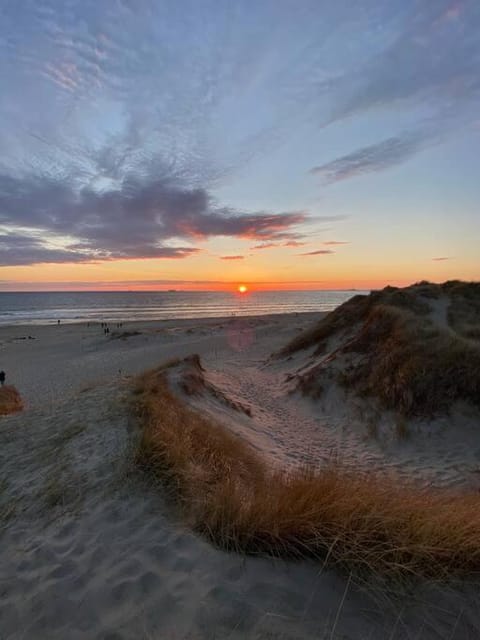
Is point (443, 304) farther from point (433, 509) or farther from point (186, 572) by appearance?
point (186, 572)

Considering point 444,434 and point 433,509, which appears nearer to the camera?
point 433,509

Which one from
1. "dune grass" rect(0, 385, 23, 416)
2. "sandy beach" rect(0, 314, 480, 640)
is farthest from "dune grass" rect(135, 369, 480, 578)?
"dune grass" rect(0, 385, 23, 416)

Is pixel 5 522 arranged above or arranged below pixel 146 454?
below

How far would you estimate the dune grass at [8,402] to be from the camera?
33.0 ft

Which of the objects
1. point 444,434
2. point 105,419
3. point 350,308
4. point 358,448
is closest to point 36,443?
point 105,419

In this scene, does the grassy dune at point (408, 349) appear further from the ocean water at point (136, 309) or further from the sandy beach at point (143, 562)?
the ocean water at point (136, 309)

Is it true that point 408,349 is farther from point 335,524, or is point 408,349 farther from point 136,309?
point 136,309

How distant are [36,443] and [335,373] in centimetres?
887

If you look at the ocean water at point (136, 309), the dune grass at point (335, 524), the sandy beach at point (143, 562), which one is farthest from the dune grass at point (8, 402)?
the ocean water at point (136, 309)

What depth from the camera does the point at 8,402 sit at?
10.8 m

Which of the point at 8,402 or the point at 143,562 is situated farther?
the point at 8,402

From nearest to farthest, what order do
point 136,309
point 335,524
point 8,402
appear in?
1. point 335,524
2. point 8,402
3. point 136,309

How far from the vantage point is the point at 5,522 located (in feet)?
13.2

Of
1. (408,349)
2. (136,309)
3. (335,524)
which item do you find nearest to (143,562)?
(335,524)
